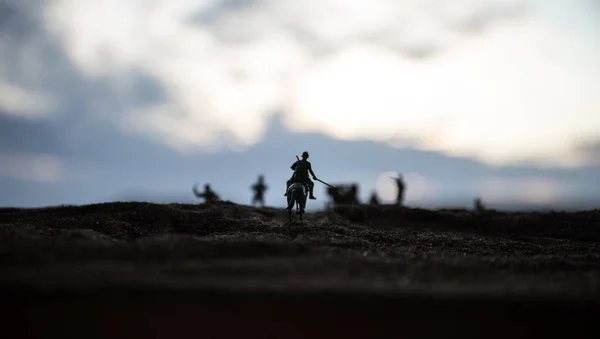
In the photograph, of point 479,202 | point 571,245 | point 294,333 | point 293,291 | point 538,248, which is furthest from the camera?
point 479,202

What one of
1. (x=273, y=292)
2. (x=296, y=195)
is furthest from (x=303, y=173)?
(x=273, y=292)

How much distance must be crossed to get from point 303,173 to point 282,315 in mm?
9460

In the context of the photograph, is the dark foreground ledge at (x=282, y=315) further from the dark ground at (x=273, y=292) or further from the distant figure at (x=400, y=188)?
the distant figure at (x=400, y=188)

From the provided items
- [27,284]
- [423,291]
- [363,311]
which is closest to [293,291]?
[363,311]

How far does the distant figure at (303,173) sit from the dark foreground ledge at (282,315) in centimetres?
914

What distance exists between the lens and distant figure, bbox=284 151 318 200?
14.6 m

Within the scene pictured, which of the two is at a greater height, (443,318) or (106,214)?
(106,214)

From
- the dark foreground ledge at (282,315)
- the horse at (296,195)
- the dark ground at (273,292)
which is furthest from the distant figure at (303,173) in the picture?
the dark foreground ledge at (282,315)

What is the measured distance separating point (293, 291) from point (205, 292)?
121cm

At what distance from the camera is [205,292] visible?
5.47 m

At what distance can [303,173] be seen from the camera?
1459 cm

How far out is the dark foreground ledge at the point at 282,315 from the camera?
519 centimetres

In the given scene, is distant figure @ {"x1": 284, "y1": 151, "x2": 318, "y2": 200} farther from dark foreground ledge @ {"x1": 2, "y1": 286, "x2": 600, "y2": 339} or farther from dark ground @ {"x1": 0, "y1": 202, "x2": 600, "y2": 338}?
dark foreground ledge @ {"x1": 2, "y1": 286, "x2": 600, "y2": 339}

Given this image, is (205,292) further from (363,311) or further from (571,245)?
(571,245)
